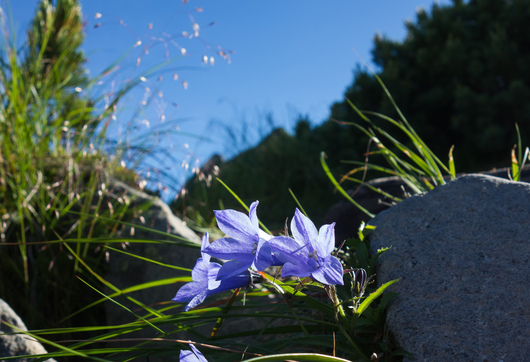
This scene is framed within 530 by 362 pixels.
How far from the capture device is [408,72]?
8.34 meters

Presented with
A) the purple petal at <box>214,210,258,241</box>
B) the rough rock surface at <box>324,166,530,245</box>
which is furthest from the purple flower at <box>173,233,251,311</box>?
the rough rock surface at <box>324,166,530,245</box>

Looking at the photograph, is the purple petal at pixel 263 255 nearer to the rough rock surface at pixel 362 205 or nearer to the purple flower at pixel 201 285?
the purple flower at pixel 201 285

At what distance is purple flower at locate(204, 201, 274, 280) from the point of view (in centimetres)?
88

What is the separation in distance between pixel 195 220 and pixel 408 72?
5.63m

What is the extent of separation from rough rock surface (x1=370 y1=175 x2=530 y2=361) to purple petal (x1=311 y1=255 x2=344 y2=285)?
0.48 metres

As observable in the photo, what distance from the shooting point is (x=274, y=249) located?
0.85 m

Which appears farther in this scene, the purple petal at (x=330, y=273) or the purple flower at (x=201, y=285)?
the purple flower at (x=201, y=285)

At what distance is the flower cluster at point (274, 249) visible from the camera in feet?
2.76

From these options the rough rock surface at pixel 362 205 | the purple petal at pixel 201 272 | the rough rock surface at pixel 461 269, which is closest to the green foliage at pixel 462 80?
the rough rock surface at pixel 362 205

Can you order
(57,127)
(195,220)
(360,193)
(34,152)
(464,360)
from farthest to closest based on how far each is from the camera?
(195,220) < (57,127) < (34,152) < (360,193) < (464,360)

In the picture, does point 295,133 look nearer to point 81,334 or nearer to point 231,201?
point 231,201

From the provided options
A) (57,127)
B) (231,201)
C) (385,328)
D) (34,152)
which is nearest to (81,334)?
(34,152)

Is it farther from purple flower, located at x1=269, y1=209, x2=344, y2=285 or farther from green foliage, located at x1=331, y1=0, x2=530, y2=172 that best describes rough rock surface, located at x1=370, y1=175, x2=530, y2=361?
green foliage, located at x1=331, y1=0, x2=530, y2=172

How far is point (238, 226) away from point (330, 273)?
0.65 ft
